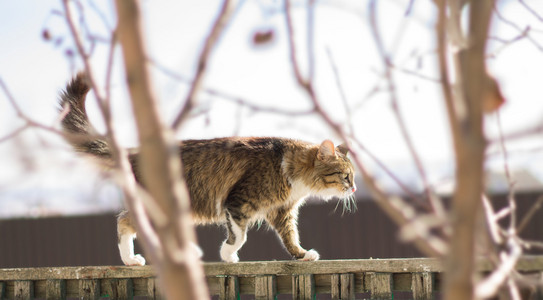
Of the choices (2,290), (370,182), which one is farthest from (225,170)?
(370,182)

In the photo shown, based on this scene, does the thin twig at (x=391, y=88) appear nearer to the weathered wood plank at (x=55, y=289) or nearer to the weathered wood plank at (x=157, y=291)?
the weathered wood plank at (x=157, y=291)

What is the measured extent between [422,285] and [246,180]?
4.54ft

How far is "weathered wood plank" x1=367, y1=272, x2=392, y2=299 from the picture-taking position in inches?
112

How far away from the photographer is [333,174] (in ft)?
13.2

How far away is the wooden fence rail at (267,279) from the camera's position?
2836 millimetres

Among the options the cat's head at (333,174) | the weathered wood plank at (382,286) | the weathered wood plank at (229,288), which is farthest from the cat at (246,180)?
the weathered wood plank at (382,286)

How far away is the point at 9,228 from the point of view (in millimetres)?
10023

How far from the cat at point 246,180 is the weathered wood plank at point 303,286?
2.16ft

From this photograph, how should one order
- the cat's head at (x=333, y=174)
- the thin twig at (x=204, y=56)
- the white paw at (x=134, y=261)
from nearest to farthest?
the thin twig at (x=204, y=56) < the white paw at (x=134, y=261) < the cat's head at (x=333, y=174)

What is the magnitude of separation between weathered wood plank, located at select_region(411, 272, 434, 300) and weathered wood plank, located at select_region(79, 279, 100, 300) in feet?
5.80

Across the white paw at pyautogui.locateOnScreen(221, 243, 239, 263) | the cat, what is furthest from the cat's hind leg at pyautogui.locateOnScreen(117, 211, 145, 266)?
the white paw at pyautogui.locateOnScreen(221, 243, 239, 263)

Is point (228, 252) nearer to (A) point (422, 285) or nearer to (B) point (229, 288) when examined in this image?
(B) point (229, 288)

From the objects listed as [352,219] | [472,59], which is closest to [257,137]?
[472,59]

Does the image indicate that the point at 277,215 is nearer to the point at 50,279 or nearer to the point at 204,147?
the point at 204,147
